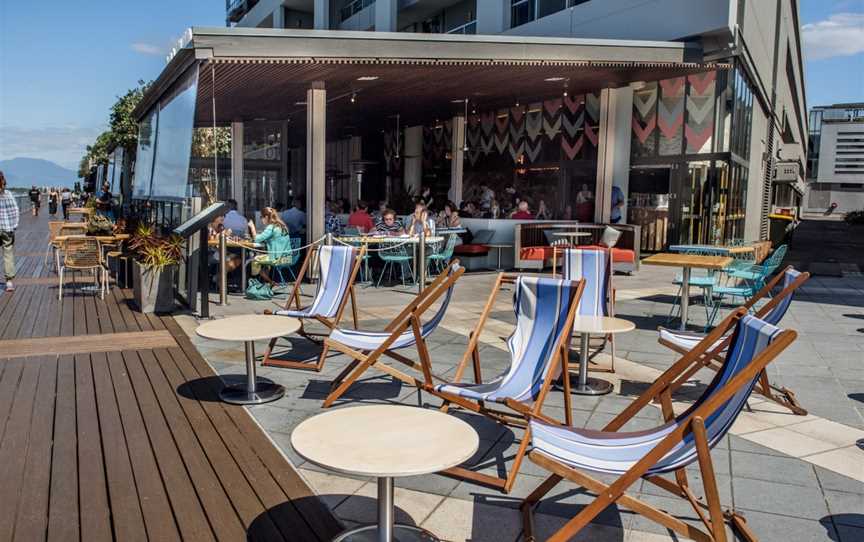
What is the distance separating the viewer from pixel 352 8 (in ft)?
81.1

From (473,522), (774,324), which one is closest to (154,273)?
(473,522)

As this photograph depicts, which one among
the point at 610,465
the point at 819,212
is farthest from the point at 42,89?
the point at 819,212

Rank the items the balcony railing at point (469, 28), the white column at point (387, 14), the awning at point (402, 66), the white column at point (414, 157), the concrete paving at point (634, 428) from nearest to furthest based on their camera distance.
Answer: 1. the concrete paving at point (634, 428)
2. the awning at point (402, 66)
3. the balcony railing at point (469, 28)
4. the white column at point (414, 157)
5. the white column at point (387, 14)

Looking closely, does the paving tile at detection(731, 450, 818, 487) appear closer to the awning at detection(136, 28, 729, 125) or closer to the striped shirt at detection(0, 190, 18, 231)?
the awning at detection(136, 28, 729, 125)

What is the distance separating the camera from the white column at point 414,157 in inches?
798

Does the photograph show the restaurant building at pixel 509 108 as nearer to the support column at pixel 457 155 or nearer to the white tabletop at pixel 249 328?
the support column at pixel 457 155

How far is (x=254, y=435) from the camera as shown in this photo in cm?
373

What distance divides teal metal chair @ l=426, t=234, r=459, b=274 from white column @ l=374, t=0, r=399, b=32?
40.5 feet

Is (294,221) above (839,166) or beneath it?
beneath

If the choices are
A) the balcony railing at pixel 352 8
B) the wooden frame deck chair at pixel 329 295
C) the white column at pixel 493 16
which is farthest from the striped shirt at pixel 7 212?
the balcony railing at pixel 352 8

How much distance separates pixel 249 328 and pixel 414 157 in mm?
16577

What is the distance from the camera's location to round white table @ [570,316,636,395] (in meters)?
4.53

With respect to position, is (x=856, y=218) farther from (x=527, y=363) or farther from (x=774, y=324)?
(x=527, y=363)

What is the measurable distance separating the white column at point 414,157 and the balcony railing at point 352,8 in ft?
18.1
